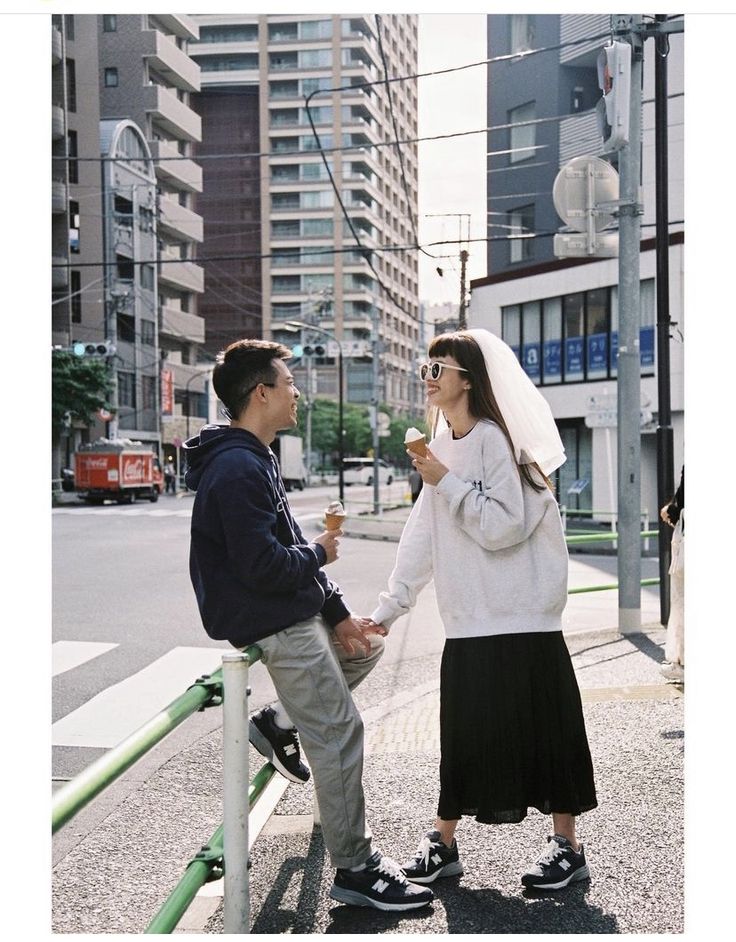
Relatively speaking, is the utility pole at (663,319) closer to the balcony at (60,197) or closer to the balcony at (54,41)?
the balcony at (54,41)

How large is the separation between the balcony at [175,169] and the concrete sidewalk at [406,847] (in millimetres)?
45974

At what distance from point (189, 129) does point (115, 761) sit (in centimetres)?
5172

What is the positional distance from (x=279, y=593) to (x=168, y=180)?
2054 inches

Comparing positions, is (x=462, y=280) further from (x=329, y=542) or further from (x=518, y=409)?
(x=329, y=542)

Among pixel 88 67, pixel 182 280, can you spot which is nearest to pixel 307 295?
pixel 182 280

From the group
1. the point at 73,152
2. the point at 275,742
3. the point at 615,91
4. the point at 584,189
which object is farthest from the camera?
the point at 73,152

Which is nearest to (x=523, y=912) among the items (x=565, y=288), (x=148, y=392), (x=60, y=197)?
(x=565, y=288)

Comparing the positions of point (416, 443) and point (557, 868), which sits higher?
point (416, 443)

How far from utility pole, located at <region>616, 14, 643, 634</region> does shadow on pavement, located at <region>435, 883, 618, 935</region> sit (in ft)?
16.8

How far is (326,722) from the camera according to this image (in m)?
2.76

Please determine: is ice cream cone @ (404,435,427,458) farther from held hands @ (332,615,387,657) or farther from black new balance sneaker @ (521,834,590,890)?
black new balance sneaker @ (521,834,590,890)
